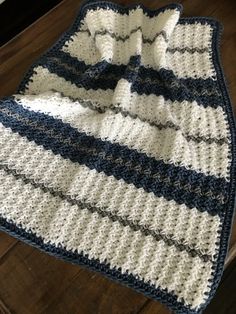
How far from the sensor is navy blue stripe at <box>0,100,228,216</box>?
797 millimetres

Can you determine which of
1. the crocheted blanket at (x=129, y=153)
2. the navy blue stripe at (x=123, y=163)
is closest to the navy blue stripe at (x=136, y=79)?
the crocheted blanket at (x=129, y=153)

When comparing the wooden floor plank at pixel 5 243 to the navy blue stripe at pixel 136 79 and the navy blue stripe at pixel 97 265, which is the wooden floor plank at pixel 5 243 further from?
the navy blue stripe at pixel 136 79

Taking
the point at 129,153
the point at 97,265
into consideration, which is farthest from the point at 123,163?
the point at 97,265

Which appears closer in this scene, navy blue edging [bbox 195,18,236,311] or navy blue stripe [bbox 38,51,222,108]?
navy blue edging [bbox 195,18,236,311]

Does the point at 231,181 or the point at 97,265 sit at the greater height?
the point at 231,181

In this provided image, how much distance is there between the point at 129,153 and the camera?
2.79ft

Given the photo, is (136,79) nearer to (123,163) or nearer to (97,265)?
(123,163)

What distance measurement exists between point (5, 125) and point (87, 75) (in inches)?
8.4

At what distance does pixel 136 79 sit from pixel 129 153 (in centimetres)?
20

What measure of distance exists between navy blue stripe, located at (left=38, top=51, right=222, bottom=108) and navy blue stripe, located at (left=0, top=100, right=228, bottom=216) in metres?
0.14

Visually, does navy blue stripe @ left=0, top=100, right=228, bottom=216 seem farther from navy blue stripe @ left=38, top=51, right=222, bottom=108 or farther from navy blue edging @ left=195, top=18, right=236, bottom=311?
navy blue stripe @ left=38, top=51, right=222, bottom=108

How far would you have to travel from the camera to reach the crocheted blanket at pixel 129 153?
75cm

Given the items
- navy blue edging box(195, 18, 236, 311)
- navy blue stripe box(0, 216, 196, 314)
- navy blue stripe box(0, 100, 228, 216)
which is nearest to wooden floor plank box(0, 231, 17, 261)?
navy blue stripe box(0, 216, 196, 314)

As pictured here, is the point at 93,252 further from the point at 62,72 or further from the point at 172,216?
the point at 62,72
